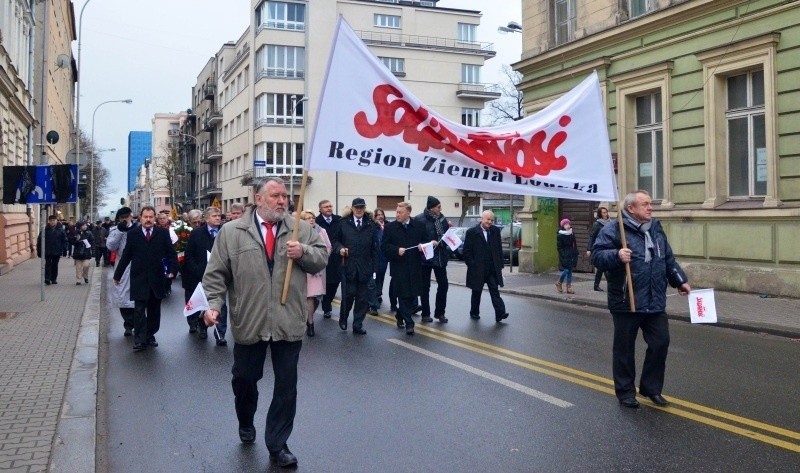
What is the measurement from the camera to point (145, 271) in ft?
31.4

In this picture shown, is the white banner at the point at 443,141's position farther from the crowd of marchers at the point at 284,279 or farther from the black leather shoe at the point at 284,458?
the black leather shoe at the point at 284,458

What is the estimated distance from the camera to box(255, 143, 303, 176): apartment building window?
5316 centimetres

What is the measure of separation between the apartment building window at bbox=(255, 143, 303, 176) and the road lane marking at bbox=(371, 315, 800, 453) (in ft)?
142

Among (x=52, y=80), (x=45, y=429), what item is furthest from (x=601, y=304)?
(x=52, y=80)

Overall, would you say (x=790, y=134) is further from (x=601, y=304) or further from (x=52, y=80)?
(x=52, y=80)

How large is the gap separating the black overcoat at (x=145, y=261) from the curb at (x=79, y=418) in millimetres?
913

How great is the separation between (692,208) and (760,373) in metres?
9.32

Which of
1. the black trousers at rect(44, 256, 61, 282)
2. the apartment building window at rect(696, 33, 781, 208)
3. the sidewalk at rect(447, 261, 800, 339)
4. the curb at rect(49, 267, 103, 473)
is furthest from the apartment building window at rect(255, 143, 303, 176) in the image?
the curb at rect(49, 267, 103, 473)

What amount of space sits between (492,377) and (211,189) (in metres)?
67.5

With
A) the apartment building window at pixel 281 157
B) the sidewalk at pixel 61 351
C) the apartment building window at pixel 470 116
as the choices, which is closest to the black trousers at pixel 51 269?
the sidewalk at pixel 61 351

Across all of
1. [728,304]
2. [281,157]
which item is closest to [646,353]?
[728,304]

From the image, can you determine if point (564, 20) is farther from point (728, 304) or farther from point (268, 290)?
point (268, 290)

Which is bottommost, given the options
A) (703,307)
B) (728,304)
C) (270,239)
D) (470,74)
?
(728,304)

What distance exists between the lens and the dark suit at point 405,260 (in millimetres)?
10844
